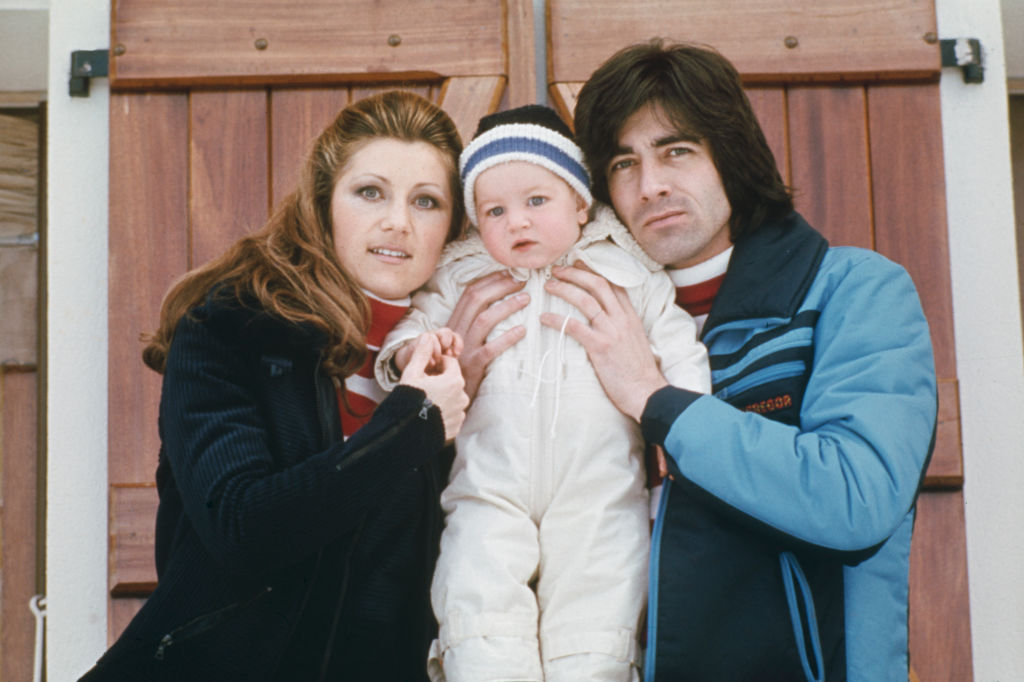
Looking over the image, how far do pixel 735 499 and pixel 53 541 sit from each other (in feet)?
5.82

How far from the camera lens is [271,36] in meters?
2.22

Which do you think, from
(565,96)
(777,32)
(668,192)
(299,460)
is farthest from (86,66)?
(777,32)

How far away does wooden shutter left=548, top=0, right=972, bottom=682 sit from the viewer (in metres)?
2.22

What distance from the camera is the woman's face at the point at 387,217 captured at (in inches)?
62.9

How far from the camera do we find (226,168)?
2.23m

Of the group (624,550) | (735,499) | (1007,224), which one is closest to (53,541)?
(624,550)

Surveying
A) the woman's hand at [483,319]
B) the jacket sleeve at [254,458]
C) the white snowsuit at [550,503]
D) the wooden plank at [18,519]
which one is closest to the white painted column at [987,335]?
the white snowsuit at [550,503]

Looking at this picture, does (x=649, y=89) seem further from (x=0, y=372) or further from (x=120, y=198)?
(x=0, y=372)

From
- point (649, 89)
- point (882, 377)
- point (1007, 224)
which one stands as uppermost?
point (649, 89)

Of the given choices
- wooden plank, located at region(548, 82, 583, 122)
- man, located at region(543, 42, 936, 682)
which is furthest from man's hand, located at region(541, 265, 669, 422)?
wooden plank, located at region(548, 82, 583, 122)

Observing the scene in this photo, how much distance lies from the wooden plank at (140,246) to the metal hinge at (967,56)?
2039 millimetres

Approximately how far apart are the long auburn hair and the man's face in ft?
1.16

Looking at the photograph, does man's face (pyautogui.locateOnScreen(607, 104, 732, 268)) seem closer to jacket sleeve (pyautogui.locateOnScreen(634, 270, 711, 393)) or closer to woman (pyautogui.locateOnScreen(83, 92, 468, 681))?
jacket sleeve (pyautogui.locateOnScreen(634, 270, 711, 393))

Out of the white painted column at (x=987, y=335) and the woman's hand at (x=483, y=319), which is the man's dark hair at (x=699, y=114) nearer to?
the woman's hand at (x=483, y=319)
